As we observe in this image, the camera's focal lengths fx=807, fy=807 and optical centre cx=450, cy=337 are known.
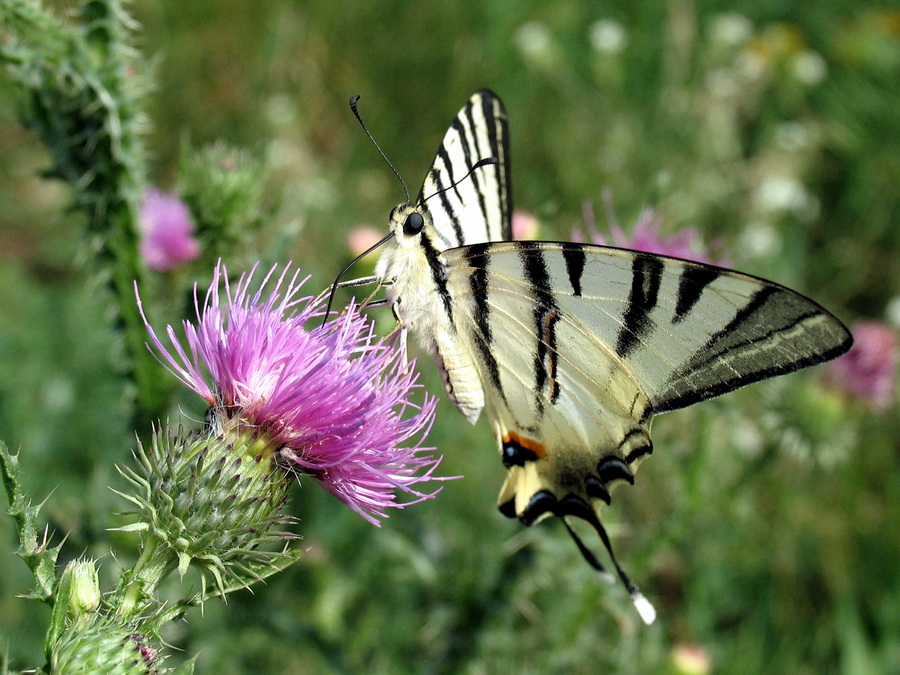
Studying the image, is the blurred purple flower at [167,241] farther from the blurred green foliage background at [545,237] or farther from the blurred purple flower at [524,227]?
the blurred purple flower at [524,227]

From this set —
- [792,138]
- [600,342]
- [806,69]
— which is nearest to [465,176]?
[600,342]

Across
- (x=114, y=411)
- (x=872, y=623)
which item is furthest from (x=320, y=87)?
(x=872, y=623)

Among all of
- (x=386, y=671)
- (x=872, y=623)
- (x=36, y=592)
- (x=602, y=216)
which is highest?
(x=36, y=592)

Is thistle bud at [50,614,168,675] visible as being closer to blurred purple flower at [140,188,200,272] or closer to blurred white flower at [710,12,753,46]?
blurred purple flower at [140,188,200,272]

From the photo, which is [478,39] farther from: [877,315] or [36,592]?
[36,592]

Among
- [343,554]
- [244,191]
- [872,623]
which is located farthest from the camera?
[872,623]

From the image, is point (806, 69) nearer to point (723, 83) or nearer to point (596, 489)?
point (723, 83)

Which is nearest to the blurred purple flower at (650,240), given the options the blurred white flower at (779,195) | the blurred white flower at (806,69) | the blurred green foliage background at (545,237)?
the blurred green foliage background at (545,237)
